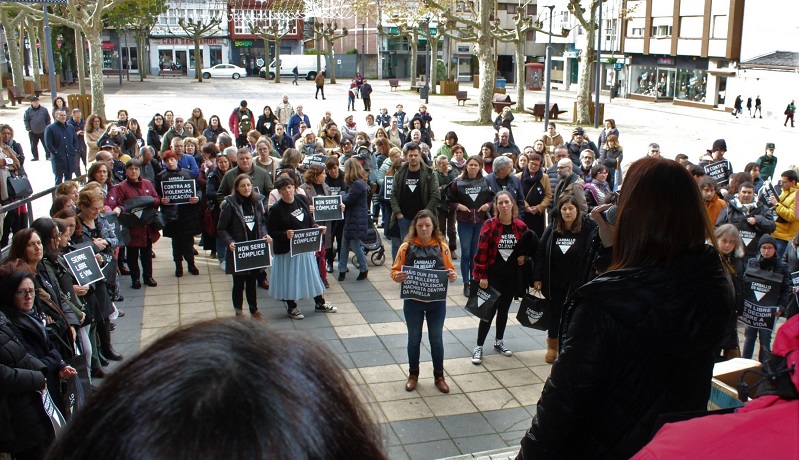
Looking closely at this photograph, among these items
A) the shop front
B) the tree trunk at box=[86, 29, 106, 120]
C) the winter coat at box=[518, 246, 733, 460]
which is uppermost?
the shop front

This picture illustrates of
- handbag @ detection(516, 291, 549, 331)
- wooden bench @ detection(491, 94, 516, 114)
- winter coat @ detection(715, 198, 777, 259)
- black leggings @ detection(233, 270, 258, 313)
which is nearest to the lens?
handbag @ detection(516, 291, 549, 331)

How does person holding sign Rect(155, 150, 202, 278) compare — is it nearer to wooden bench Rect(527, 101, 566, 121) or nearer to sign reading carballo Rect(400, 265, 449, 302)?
sign reading carballo Rect(400, 265, 449, 302)

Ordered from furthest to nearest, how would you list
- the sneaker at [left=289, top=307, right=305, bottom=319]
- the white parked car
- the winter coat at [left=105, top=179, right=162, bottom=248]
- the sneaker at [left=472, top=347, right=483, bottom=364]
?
the white parked car, the winter coat at [left=105, top=179, right=162, bottom=248], the sneaker at [left=289, top=307, right=305, bottom=319], the sneaker at [left=472, top=347, right=483, bottom=364]

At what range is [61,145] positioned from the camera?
17328mm

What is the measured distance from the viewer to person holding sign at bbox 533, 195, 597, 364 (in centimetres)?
765

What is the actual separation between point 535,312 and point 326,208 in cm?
379

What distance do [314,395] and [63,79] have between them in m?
65.1

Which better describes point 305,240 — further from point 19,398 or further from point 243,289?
point 19,398

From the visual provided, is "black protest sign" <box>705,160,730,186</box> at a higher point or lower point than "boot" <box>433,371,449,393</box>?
higher

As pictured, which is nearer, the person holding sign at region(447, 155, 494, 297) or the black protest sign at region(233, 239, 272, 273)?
the black protest sign at region(233, 239, 272, 273)

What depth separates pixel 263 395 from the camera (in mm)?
820

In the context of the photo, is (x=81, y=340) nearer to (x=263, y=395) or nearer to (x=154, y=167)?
(x=154, y=167)

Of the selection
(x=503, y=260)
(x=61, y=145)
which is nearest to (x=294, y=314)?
(x=503, y=260)

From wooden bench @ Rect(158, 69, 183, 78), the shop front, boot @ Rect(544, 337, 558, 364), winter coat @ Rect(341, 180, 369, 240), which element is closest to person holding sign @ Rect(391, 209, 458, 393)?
boot @ Rect(544, 337, 558, 364)
